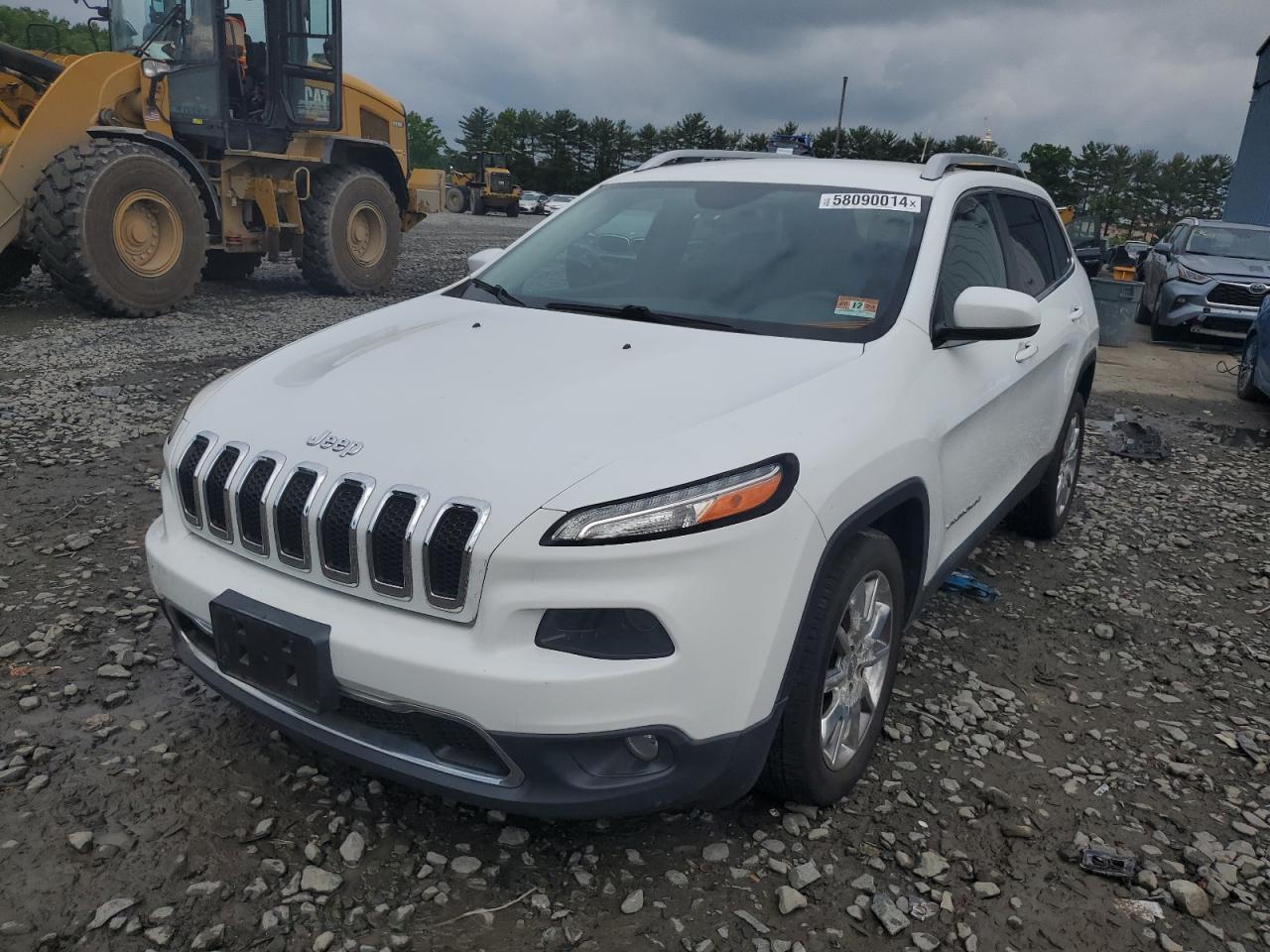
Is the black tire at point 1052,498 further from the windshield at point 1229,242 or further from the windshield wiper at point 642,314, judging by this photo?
the windshield at point 1229,242

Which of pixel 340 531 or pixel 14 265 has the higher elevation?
pixel 340 531

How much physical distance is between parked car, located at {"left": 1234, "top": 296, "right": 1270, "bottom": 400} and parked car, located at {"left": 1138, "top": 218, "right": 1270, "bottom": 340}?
324 cm

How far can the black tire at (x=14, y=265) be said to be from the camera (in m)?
9.62

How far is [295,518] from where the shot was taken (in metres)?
2.28

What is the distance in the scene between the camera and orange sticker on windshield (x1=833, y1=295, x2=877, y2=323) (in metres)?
2.98

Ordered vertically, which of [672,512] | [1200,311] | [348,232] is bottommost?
[1200,311]

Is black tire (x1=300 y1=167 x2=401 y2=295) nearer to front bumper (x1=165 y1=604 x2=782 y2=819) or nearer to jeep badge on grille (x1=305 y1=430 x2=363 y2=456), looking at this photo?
jeep badge on grille (x1=305 y1=430 x2=363 y2=456)

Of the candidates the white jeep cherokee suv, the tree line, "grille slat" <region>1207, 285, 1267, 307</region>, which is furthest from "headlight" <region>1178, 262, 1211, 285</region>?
the tree line

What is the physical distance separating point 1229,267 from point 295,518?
13.3 metres

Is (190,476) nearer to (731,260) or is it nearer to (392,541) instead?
(392,541)

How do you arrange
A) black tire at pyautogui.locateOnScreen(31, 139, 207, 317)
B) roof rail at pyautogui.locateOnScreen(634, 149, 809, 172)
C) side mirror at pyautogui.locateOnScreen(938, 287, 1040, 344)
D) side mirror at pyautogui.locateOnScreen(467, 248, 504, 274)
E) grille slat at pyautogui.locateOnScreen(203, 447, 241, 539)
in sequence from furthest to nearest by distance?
black tire at pyautogui.locateOnScreen(31, 139, 207, 317), roof rail at pyautogui.locateOnScreen(634, 149, 809, 172), side mirror at pyautogui.locateOnScreen(467, 248, 504, 274), side mirror at pyautogui.locateOnScreen(938, 287, 1040, 344), grille slat at pyautogui.locateOnScreen(203, 447, 241, 539)

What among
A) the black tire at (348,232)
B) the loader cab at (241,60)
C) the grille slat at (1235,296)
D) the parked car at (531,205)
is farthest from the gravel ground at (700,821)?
the parked car at (531,205)

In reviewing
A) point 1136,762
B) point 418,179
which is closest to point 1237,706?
point 1136,762

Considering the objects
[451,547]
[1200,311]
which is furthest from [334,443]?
[1200,311]
